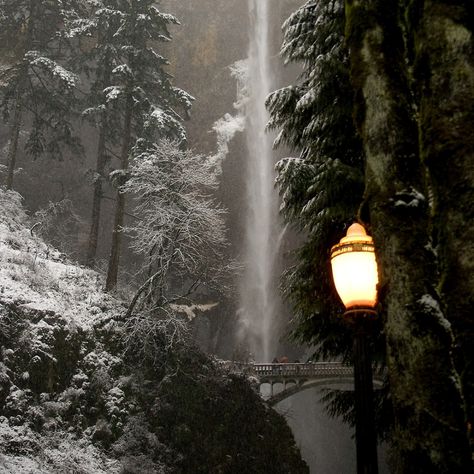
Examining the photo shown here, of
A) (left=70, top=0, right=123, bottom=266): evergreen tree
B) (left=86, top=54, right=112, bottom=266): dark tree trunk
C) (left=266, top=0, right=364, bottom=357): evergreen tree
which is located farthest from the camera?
(left=70, top=0, right=123, bottom=266): evergreen tree

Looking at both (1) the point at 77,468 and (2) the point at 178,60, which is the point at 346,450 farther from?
(2) the point at 178,60

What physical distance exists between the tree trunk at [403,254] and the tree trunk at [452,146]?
14 cm

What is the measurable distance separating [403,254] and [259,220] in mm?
36109

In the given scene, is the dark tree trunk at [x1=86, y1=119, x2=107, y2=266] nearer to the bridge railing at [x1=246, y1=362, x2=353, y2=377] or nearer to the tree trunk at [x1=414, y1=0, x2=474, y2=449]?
the bridge railing at [x1=246, y1=362, x2=353, y2=377]

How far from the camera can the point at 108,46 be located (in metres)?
23.4

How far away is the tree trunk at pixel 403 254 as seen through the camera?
2.29 metres

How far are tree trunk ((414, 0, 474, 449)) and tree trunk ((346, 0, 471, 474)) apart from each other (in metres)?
0.14

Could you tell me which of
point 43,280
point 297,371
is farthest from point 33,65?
point 297,371

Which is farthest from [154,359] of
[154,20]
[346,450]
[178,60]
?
[178,60]

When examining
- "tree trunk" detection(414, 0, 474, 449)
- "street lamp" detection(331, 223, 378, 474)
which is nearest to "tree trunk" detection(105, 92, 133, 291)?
"street lamp" detection(331, 223, 378, 474)

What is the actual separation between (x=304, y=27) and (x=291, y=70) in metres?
35.9

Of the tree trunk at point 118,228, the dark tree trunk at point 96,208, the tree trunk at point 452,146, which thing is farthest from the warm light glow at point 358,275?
the dark tree trunk at point 96,208

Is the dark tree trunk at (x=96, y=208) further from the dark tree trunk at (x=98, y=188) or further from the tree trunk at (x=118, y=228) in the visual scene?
the tree trunk at (x=118, y=228)

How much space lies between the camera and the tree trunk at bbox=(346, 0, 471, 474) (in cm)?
229
